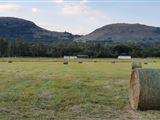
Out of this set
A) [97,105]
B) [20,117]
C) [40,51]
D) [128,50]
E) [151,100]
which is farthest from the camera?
[128,50]

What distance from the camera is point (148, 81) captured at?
1514 centimetres

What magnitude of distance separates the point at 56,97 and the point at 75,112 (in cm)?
388

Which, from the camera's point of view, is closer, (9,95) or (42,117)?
(42,117)

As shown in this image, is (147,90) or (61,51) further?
(61,51)

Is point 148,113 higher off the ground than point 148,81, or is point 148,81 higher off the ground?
point 148,81

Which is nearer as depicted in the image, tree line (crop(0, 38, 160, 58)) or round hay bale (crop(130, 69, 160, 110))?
round hay bale (crop(130, 69, 160, 110))

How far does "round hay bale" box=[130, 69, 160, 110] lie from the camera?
1462 centimetres

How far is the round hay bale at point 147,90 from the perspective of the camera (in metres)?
14.6

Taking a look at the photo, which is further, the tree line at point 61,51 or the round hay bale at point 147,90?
the tree line at point 61,51

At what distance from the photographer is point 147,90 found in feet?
48.8

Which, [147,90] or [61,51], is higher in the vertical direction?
[147,90]


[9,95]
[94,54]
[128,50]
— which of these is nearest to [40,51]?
[94,54]

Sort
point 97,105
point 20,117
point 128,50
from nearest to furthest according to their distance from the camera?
point 20,117 → point 97,105 → point 128,50

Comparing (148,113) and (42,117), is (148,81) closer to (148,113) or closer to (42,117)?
(148,113)
